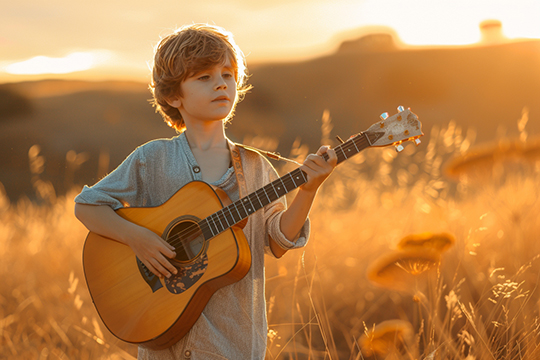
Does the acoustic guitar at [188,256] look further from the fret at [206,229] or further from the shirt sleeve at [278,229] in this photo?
the shirt sleeve at [278,229]

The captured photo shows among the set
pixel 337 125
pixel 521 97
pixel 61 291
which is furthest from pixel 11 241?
pixel 521 97

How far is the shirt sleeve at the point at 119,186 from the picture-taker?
1.80m

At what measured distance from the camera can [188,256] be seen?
176cm

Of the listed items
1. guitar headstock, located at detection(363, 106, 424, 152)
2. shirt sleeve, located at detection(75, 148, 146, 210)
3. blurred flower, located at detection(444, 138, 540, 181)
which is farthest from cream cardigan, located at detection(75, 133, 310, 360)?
blurred flower, located at detection(444, 138, 540, 181)

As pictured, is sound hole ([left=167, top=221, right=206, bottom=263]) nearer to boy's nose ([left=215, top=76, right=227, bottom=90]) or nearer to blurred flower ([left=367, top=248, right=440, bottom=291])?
boy's nose ([left=215, top=76, right=227, bottom=90])

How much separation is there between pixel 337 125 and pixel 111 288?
21.6m

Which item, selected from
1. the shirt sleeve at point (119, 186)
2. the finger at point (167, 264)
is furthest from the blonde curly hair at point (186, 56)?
the finger at point (167, 264)

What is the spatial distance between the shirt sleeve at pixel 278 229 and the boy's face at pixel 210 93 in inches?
13.6

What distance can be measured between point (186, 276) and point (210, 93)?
0.73 m

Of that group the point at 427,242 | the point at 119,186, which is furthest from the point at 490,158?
the point at 119,186

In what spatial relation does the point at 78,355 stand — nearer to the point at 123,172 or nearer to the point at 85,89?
the point at 123,172

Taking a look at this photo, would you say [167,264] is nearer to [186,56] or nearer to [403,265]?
[186,56]

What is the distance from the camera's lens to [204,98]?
1.78m

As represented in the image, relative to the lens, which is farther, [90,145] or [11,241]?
[90,145]
